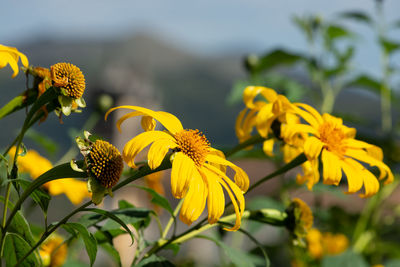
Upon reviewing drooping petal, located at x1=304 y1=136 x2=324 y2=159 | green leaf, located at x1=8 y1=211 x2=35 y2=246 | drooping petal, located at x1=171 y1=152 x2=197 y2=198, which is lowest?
green leaf, located at x1=8 y1=211 x2=35 y2=246

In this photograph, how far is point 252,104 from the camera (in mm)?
746

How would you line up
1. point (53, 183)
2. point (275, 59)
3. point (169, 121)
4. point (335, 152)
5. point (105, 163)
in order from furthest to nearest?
point (275, 59) < point (53, 183) < point (335, 152) < point (169, 121) < point (105, 163)

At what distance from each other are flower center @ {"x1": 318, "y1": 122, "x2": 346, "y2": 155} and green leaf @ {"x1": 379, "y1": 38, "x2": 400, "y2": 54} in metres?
1.06

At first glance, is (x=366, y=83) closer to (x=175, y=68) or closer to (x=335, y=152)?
(x=335, y=152)

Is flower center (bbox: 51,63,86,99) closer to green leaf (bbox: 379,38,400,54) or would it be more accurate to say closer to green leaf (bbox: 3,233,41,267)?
green leaf (bbox: 3,233,41,267)

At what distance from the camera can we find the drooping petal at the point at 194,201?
0.46 metres

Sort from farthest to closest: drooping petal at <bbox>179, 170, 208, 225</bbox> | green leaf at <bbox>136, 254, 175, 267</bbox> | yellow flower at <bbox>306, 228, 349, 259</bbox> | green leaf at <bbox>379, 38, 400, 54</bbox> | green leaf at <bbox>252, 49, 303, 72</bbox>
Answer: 1. green leaf at <bbox>379, 38, 400, 54</bbox>
2. green leaf at <bbox>252, 49, 303, 72</bbox>
3. yellow flower at <bbox>306, 228, 349, 259</bbox>
4. green leaf at <bbox>136, 254, 175, 267</bbox>
5. drooping petal at <bbox>179, 170, 208, 225</bbox>

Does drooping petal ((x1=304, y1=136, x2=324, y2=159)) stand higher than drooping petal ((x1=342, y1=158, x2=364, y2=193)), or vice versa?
drooping petal ((x1=304, y1=136, x2=324, y2=159))

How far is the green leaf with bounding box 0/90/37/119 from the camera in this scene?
55 cm

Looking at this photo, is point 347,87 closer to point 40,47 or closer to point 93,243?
point 93,243

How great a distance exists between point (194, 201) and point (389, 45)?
1400 mm

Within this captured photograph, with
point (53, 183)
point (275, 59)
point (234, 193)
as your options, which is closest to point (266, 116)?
point (234, 193)

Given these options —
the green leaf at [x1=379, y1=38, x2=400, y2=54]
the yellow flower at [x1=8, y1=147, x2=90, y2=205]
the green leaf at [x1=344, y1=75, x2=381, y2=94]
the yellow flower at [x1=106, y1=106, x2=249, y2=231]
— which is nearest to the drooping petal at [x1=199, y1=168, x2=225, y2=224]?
the yellow flower at [x1=106, y1=106, x2=249, y2=231]

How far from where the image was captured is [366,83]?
63.9 inches
